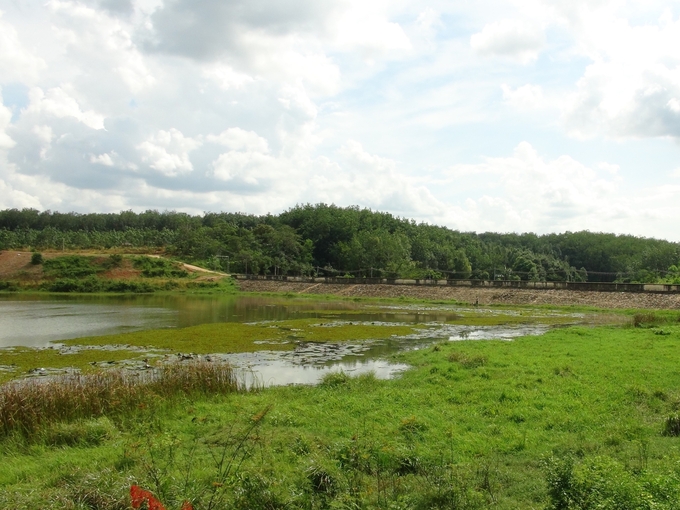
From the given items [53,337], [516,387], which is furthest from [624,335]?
[53,337]

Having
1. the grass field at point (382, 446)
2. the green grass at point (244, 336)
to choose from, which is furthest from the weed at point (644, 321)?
the grass field at point (382, 446)

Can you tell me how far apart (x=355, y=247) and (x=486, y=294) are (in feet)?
131

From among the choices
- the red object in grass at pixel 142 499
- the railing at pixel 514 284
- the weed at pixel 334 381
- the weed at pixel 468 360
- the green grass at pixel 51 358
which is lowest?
the green grass at pixel 51 358

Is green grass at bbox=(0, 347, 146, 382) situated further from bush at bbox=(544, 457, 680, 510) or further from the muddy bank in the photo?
the muddy bank

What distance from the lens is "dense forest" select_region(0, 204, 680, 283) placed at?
95938mm

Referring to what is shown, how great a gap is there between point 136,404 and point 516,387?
9924 millimetres

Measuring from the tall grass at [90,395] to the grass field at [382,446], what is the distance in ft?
0.44

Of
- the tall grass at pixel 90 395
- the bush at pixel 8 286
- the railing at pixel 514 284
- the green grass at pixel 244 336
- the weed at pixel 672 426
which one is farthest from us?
the bush at pixel 8 286

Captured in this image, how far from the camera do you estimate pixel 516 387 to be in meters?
14.6

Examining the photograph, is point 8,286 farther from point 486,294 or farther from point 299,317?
point 486,294

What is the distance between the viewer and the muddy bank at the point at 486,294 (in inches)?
1970

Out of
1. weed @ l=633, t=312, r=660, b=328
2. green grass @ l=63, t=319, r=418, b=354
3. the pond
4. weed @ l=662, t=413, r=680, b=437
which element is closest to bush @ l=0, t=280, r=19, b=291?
the pond

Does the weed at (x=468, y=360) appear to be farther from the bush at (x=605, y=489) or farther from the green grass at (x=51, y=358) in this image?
the green grass at (x=51, y=358)

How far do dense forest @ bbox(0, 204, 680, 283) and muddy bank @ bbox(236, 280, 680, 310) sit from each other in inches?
707
